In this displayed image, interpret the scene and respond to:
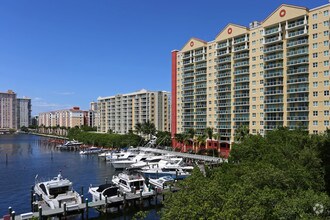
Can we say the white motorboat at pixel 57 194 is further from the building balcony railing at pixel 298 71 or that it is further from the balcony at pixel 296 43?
the balcony at pixel 296 43

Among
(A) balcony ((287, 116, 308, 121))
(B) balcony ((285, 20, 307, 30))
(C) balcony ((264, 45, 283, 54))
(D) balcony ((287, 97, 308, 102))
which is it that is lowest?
(A) balcony ((287, 116, 308, 121))

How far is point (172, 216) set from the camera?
17969 millimetres

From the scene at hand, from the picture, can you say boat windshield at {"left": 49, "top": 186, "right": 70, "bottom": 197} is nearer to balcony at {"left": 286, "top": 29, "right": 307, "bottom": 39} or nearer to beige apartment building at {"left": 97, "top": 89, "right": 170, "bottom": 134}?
balcony at {"left": 286, "top": 29, "right": 307, "bottom": 39}

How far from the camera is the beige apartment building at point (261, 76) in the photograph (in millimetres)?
72875

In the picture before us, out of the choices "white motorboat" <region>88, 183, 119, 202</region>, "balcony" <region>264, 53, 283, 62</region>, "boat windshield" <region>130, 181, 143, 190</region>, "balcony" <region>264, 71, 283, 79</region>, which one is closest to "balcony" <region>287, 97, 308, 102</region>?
"balcony" <region>264, 71, 283, 79</region>

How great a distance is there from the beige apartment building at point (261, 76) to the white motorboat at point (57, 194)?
54.8 metres

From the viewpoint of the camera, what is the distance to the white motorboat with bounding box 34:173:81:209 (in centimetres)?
4333

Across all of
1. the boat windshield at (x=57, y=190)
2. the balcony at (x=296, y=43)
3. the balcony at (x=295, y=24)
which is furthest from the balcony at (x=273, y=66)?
the boat windshield at (x=57, y=190)

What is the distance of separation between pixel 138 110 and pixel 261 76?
92.3 m

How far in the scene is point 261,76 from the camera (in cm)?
8488

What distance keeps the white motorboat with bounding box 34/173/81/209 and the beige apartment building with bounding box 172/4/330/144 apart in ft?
180

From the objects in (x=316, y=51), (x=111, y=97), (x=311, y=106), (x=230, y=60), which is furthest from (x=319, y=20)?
(x=111, y=97)

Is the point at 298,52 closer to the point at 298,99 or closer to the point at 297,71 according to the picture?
the point at 297,71

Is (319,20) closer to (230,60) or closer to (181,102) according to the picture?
(230,60)
